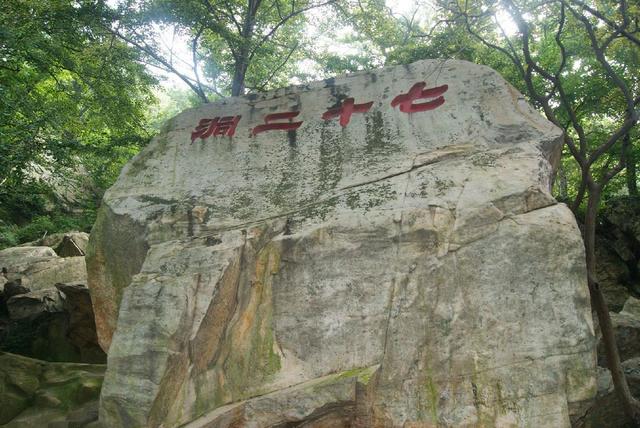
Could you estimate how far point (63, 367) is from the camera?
7.40 m

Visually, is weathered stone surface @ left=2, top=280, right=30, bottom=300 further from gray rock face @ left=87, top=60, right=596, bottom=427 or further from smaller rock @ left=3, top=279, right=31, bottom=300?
gray rock face @ left=87, top=60, right=596, bottom=427

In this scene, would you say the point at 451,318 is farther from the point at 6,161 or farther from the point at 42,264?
the point at 42,264

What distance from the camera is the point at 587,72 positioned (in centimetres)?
1042

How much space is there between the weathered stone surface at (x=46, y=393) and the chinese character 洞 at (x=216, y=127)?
352cm

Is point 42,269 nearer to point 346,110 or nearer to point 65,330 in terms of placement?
point 65,330

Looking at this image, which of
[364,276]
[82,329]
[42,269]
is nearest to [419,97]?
[364,276]

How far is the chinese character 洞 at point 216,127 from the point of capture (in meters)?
6.40

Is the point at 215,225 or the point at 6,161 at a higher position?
the point at 6,161

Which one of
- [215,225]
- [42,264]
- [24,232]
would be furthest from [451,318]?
[24,232]

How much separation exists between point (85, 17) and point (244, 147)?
523cm

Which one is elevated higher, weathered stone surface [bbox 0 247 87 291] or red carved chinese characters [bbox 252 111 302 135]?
red carved chinese characters [bbox 252 111 302 135]

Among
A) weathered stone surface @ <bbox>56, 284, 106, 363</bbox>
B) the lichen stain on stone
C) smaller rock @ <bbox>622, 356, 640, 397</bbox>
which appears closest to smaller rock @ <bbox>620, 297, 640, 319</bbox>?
smaller rock @ <bbox>622, 356, 640, 397</bbox>

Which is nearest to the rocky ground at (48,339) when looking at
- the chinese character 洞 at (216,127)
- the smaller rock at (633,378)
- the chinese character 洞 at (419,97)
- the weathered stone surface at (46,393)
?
the weathered stone surface at (46,393)

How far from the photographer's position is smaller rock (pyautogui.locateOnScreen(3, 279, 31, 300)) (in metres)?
10.2
